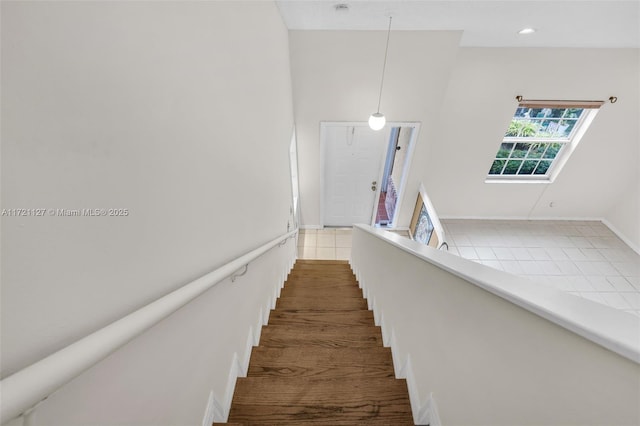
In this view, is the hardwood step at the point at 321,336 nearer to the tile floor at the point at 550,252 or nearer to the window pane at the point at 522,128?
the tile floor at the point at 550,252

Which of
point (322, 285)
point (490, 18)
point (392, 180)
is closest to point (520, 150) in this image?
point (392, 180)

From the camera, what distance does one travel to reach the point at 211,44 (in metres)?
0.83

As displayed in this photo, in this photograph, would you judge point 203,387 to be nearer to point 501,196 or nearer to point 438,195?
point 438,195

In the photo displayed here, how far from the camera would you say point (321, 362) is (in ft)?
4.19

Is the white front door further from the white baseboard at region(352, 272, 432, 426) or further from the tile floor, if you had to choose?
the white baseboard at region(352, 272, 432, 426)

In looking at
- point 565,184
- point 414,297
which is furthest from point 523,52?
point 414,297

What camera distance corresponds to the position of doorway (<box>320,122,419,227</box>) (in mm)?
3566

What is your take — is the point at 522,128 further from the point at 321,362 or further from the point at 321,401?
the point at 321,401

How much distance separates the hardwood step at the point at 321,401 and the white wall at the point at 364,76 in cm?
290

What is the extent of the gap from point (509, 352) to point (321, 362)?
3.11 feet

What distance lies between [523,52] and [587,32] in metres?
0.51

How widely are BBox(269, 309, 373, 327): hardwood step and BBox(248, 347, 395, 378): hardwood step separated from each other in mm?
305

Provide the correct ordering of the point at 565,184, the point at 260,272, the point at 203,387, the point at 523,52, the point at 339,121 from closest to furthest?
1. the point at 203,387
2. the point at 260,272
3. the point at 523,52
4. the point at 339,121
5. the point at 565,184

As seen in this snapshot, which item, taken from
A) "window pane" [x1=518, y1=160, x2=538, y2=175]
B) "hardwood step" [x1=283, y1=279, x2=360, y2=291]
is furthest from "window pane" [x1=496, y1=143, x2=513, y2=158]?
"hardwood step" [x1=283, y1=279, x2=360, y2=291]
